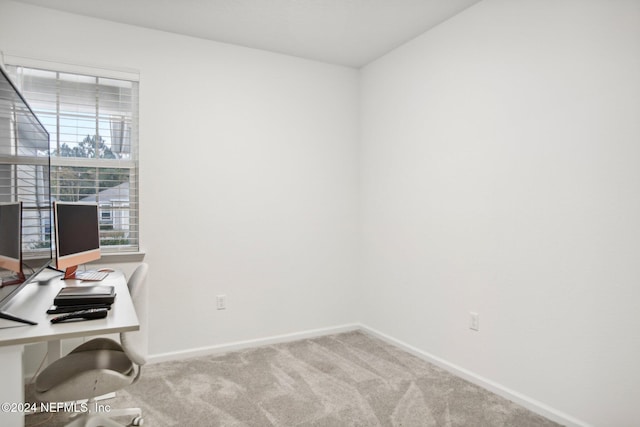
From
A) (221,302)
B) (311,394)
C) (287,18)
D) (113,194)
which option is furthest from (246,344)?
(287,18)

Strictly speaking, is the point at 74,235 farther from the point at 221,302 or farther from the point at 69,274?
the point at 221,302

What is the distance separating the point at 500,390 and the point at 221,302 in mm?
2124

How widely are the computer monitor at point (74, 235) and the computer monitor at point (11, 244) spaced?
1.10 feet

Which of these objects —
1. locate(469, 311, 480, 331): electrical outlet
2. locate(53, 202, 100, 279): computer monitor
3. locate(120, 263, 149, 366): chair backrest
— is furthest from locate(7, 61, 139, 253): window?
locate(469, 311, 480, 331): electrical outlet

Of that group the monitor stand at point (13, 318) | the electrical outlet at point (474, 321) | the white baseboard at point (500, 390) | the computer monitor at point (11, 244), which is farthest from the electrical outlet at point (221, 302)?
the electrical outlet at point (474, 321)

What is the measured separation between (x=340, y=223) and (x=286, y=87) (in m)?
1.35

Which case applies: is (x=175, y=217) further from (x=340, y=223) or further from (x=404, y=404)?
(x=404, y=404)

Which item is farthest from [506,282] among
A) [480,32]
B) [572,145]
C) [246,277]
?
[246,277]

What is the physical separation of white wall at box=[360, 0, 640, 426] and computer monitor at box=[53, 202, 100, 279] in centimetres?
228

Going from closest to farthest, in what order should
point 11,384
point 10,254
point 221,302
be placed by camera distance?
point 11,384 < point 10,254 < point 221,302

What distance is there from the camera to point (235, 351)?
3.25 metres

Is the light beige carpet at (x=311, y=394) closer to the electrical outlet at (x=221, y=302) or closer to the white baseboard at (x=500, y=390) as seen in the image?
the white baseboard at (x=500, y=390)

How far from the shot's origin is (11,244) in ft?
5.29

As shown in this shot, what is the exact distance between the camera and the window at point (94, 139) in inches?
108
